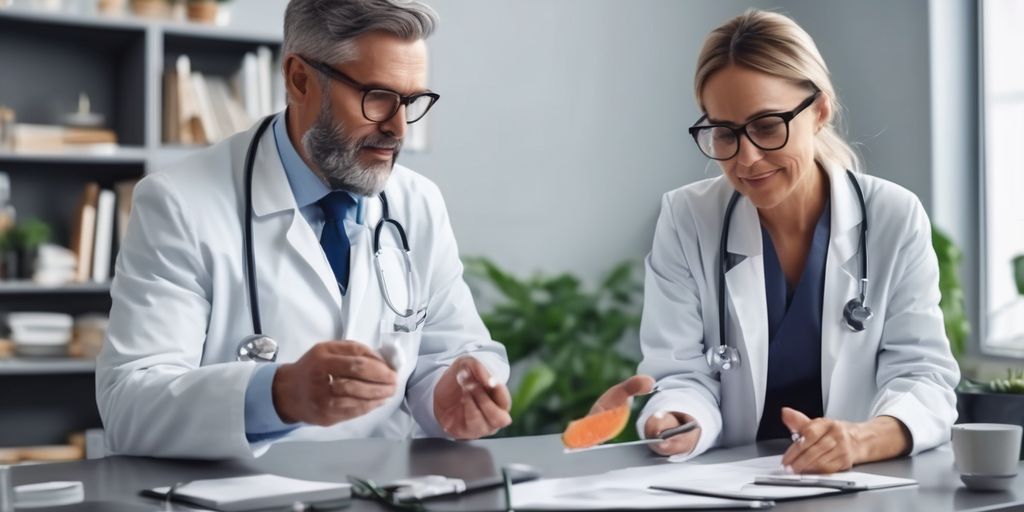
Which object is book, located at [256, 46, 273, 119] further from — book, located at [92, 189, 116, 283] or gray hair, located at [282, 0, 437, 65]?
gray hair, located at [282, 0, 437, 65]

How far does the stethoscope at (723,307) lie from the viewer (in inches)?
74.2

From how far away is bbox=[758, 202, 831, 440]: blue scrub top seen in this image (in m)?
1.95

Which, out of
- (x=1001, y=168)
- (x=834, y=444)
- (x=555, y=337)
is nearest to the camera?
(x=834, y=444)

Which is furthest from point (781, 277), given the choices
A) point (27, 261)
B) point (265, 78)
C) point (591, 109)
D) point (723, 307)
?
point (591, 109)

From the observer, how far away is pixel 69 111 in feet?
12.0

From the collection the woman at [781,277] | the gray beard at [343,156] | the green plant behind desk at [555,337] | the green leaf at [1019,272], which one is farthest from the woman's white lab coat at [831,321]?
the green plant behind desk at [555,337]

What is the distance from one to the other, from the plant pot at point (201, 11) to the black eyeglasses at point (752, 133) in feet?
7.62

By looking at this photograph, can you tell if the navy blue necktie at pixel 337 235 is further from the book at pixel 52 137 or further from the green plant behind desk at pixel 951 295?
the green plant behind desk at pixel 951 295

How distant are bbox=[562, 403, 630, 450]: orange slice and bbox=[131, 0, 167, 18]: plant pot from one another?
8.58ft

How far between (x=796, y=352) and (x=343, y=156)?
2.82 ft

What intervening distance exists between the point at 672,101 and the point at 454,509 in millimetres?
3798

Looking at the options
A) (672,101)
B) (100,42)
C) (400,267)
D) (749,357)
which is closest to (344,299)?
(400,267)

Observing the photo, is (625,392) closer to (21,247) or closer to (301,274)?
(301,274)

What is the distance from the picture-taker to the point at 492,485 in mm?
1411
